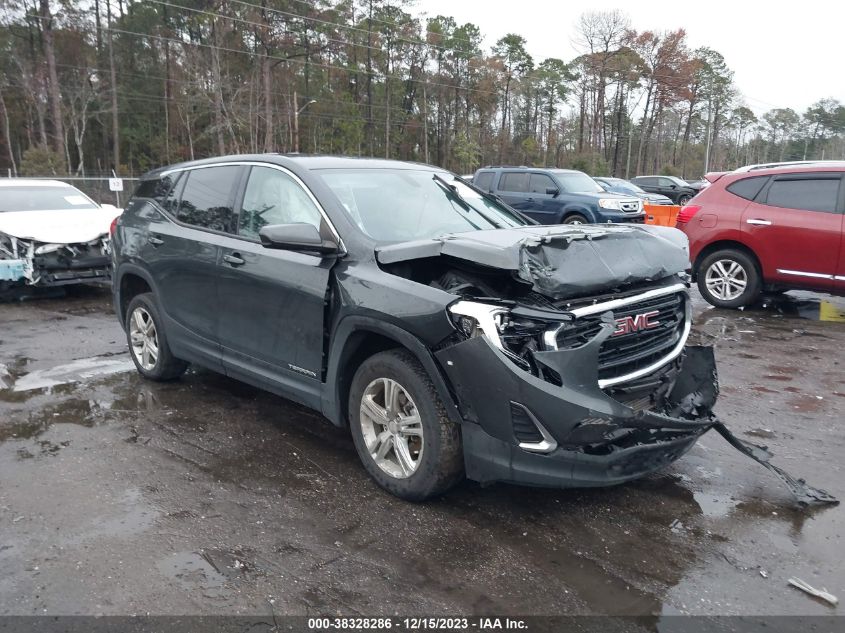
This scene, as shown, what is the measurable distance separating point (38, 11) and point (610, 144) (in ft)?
177

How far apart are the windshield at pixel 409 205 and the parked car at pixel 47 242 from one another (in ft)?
22.2

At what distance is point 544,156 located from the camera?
7044 centimetres

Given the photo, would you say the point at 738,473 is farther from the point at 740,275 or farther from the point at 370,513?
the point at 740,275

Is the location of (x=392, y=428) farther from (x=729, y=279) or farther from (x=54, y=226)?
(x=54, y=226)

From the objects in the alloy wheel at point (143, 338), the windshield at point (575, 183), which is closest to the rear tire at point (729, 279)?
the alloy wheel at point (143, 338)

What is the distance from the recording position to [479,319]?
3146 mm

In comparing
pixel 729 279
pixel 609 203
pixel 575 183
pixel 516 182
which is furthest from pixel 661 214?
pixel 729 279

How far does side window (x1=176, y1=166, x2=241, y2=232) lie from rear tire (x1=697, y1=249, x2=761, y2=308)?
687cm

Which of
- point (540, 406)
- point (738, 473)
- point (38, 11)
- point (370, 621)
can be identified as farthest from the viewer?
point (38, 11)

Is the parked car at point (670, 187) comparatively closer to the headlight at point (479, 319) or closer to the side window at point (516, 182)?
the side window at point (516, 182)

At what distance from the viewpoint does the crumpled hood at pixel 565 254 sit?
10.6ft

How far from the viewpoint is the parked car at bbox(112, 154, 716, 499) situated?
10.3 ft

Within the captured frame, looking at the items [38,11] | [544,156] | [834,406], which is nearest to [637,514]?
[834,406]

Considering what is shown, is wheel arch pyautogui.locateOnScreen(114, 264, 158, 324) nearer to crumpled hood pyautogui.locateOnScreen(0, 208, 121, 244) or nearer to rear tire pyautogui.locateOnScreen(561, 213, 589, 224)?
crumpled hood pyautogui.locateOnScreen(0, 208, 121, 244)
